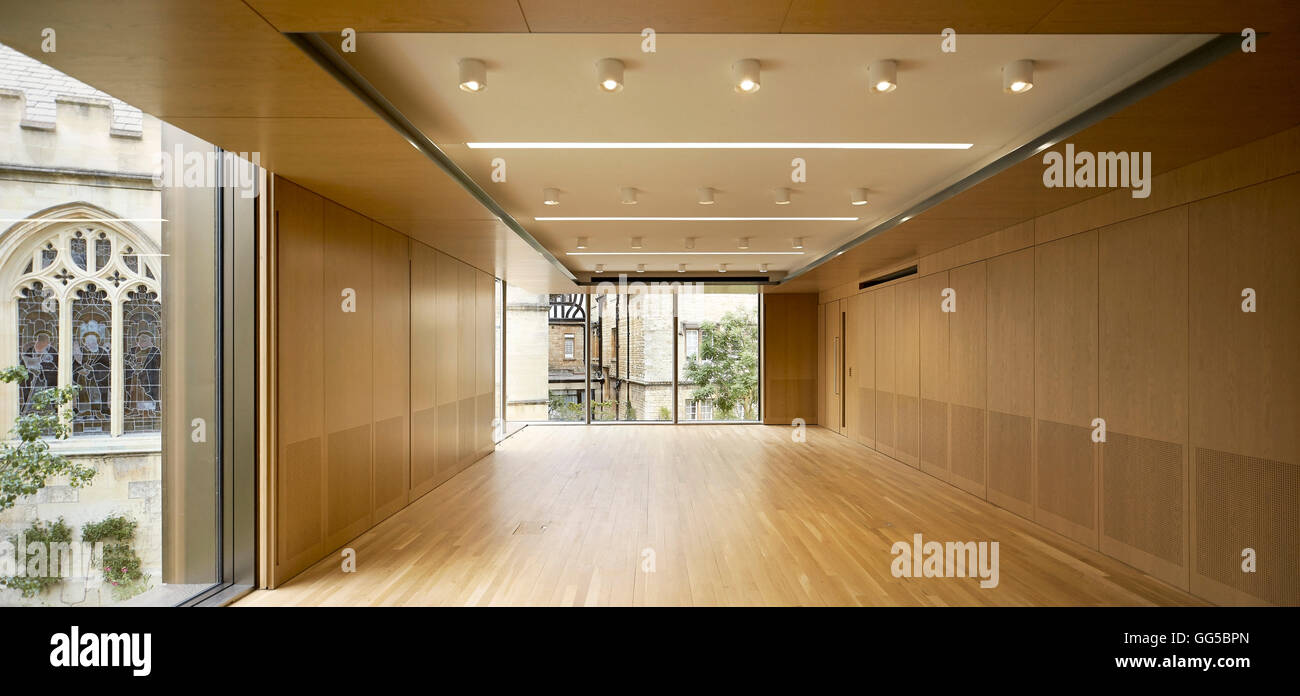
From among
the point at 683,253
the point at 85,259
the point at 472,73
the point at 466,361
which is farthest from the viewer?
the point at 683,253

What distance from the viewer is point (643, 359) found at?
44.4 ft

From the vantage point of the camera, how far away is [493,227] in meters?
5.92

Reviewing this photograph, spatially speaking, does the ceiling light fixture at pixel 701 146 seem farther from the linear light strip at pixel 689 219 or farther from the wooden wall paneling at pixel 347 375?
the linear light strip at pixel 689 219

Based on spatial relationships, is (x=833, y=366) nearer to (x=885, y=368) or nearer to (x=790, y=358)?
(x=790, y=358)

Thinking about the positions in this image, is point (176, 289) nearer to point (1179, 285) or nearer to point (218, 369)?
point (218, 369)

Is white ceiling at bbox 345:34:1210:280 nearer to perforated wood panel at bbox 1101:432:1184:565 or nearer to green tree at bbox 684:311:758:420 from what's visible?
perforated wood panel at bbox 1101:432:1184:565

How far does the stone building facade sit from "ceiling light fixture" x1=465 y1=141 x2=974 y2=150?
200 centimetres

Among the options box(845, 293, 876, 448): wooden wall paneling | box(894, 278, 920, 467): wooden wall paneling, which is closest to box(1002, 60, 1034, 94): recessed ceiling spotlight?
box(894, 278, 920, 467): wooden wall paneling

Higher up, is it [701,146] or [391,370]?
[701,146]

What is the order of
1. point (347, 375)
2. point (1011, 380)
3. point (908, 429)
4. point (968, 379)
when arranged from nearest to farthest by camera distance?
point (347, 375) < point (1011, 380) < point (968, 379) < point (908, 429)

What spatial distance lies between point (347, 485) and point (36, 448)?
236 cm

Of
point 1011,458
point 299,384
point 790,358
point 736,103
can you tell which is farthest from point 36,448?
point 790,358

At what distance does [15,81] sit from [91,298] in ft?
3.51

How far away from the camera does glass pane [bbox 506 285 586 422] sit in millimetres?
12758
